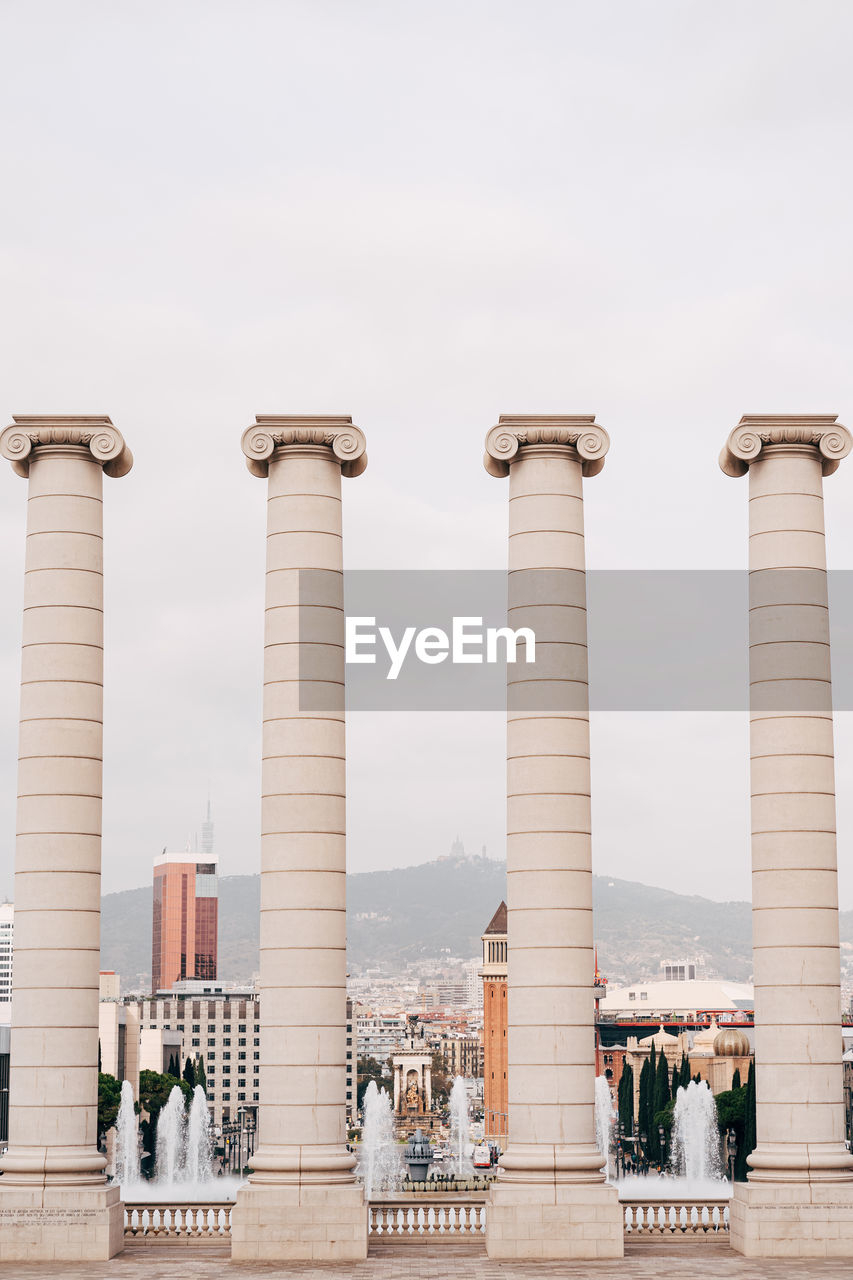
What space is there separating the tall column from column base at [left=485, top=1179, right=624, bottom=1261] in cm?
422

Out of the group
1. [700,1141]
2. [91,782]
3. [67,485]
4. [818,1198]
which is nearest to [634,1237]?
[818,1198]

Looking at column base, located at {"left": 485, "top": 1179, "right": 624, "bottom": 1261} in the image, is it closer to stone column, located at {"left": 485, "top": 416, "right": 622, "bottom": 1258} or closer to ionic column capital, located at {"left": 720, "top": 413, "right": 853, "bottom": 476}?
stone column, located at {"left": 485, "top": 416, "right": 622, "bottom": 1258}

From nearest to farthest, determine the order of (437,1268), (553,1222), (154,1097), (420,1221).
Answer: (437,1268) → (553,1222) → (420,1221) → (154,1097)

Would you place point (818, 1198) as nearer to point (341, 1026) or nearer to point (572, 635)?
point (341, 1026)

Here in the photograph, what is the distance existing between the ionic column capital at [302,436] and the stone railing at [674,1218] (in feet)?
88.2

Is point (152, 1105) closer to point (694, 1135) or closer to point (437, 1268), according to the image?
point (694, 1135)

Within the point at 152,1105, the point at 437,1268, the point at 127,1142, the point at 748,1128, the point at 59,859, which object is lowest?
the point at 127,1142

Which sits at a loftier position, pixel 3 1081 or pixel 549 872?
pixel 549 872

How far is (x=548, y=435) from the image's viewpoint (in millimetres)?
53594

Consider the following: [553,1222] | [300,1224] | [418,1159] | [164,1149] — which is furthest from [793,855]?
[164,1149]

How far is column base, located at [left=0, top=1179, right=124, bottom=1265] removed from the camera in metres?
49.2

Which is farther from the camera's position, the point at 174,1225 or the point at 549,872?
the point at 174,1225

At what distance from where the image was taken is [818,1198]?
49.8 m

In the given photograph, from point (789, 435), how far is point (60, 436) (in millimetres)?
24632
